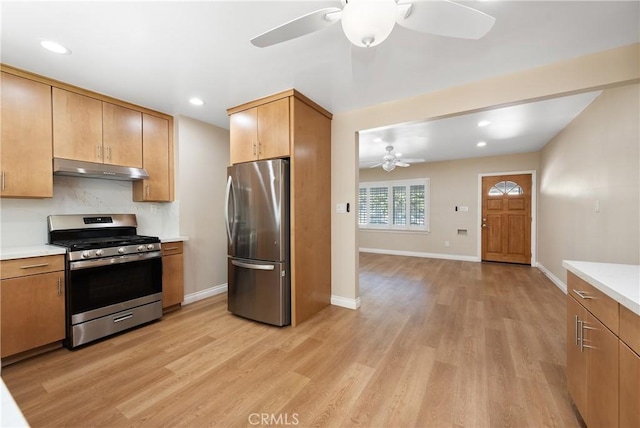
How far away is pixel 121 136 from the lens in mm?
2842

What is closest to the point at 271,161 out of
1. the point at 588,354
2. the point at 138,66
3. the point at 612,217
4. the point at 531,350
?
the point at 138,66

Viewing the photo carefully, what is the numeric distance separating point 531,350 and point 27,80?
4959 mm

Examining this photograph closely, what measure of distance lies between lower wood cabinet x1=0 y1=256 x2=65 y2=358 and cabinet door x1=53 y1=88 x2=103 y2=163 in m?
1.04

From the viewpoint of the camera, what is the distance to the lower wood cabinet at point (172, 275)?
2.99 m

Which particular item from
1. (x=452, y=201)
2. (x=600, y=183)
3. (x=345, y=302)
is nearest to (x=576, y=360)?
(x=345, y=302)

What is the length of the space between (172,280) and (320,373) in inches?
83.6

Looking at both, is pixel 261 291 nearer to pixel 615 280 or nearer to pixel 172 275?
pixel 172 275

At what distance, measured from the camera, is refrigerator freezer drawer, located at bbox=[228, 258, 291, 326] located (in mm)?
2648

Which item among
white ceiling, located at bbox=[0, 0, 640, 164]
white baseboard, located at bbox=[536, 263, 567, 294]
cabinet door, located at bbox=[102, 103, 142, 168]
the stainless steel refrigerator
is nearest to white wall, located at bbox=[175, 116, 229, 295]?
cabinet door, located at bbox=[102, 103, 142, 168]

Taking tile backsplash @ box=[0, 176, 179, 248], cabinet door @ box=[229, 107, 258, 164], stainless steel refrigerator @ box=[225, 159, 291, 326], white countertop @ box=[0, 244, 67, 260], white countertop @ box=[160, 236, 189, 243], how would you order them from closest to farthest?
white countertop @ box=[0, 244, 67, 260] → tile backsplash @ box=[0, 176, 179, 248] → stainless steel refrigerator @ box=[225, 159, 291, 326] → cabinet door @ box=[229, 107, 258, 164] → white countertop @ box=[160, 236, 189, 243]

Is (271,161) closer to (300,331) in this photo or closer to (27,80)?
(300,331)

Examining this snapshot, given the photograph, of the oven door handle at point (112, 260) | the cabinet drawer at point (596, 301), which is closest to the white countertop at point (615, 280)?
the cabinet drawer at point (596, 301)

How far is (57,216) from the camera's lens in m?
2.56

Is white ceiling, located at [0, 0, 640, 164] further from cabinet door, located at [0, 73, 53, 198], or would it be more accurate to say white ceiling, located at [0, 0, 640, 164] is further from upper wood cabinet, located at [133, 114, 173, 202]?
upper wood cabinet, located at [133, 114, 173, 202]
